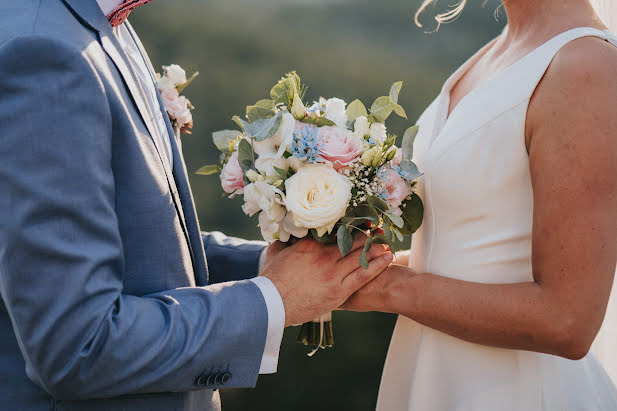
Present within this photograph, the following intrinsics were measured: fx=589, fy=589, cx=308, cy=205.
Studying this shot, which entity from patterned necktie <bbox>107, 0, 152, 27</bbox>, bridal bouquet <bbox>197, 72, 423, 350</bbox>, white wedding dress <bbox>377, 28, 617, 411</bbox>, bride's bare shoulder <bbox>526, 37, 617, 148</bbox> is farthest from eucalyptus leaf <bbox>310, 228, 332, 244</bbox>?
→ patterned necktie <bbox>107, 0, 152, 27</bbox>

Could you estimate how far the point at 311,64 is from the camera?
20.3ft

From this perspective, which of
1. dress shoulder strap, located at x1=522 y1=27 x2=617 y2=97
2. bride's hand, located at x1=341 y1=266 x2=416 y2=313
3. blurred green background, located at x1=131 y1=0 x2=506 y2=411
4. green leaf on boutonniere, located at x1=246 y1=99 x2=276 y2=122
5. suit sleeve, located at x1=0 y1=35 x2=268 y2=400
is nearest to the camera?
suit sleeve, located at x1=0 y1=35 x2=268 y2=400

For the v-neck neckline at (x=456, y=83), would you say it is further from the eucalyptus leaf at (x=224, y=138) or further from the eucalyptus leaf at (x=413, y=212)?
the eucalyptus leaf at (x=224, y=138)

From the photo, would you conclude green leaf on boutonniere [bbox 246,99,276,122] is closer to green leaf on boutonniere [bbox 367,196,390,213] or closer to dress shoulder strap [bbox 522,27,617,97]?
green leaf on boutonniere [bbox 367,196,390,213]

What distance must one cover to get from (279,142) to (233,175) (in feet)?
0.64

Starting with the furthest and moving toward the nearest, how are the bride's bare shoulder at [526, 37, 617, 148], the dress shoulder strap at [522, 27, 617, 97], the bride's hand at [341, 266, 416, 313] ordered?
1. the bride's hand at [341, 266, 416, 313]
2. the dress shoulder strap at [522, 27, 617, 97]
3. the bride's bare shoulder at [526, 37, 617, 148]

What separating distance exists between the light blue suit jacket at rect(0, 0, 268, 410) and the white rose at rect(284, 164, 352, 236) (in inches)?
10.7

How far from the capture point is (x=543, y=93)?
1690 mm

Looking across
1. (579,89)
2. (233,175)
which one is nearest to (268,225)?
(233,175)

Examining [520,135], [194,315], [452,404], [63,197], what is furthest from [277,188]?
[452,404]

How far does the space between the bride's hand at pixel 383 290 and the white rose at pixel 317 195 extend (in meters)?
0.36

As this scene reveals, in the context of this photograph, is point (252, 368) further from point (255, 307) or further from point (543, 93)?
point (543, 93)

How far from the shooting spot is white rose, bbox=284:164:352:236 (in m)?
1.64

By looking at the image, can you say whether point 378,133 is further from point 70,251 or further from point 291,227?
point 70,251
